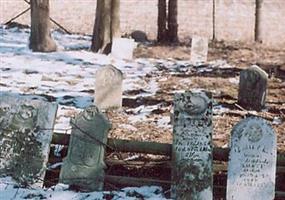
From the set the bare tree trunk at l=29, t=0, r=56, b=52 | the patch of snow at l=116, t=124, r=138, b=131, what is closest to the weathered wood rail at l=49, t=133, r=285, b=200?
the patch of snow at l=116, t=124, r=138, b=131

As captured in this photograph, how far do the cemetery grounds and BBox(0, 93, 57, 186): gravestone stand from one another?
0.86m

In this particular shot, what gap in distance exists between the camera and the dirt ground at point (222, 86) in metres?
8.34

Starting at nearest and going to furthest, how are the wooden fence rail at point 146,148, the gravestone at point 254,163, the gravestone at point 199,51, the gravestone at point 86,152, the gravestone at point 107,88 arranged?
the gravestone at point 254,163 < the wooden fence rail at point 146,148 < the gravestone at point 86,152 < the gravestone at point 107,88 < the gravestone at point 199,51

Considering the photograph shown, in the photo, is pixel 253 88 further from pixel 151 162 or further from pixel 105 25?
pixel 105 25

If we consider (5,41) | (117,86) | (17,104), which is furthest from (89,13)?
(17,104)

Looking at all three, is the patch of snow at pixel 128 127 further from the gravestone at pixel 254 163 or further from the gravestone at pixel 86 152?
the gravestone at pixel 254 163

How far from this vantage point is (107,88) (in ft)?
32.2

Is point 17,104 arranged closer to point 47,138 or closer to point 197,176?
point 47,138

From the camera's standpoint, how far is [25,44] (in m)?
18.8

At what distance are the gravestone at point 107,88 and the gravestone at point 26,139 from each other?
11.2 ft

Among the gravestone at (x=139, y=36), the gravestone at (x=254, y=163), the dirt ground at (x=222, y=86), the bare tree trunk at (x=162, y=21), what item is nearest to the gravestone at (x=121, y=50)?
the dirt ground at (x=222, y=86)

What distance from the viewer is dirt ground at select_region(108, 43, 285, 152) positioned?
834 centimetres

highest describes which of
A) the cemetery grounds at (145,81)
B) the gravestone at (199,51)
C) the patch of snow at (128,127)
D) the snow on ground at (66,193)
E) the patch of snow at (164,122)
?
the gravestone at (199,51)

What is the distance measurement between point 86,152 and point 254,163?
1.65 meters
